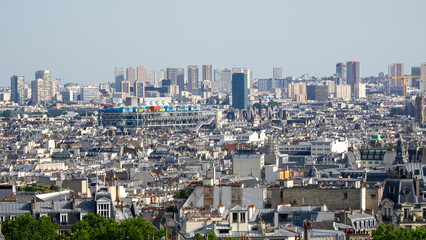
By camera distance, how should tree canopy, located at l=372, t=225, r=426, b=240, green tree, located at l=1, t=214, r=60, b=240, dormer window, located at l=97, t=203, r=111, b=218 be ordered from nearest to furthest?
tree canopy, located at l=372, t=225, r=426, b=240 → green tree, located at l=1, t=214, r=60, b=240 → dormer window, located at l=97, t=203, r=111, b=218

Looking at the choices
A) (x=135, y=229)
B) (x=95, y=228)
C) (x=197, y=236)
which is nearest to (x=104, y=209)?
(x=95, y=228)

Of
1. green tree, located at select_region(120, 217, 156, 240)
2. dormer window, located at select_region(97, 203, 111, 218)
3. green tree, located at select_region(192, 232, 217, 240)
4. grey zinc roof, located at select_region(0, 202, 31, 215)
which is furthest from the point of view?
grey zinc roof, located at select_region(0, 202, 31, 215)

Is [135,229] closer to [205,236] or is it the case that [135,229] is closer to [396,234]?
[205,236]

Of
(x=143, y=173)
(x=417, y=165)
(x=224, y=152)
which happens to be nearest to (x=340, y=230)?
(x=417, y=165)

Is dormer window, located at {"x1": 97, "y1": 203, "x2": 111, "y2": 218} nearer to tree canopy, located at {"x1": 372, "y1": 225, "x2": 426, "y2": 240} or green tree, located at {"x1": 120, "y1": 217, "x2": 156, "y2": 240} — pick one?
green tree, located at {"x1": 120, "y1": 217, "x2": 156, "y2": 240}

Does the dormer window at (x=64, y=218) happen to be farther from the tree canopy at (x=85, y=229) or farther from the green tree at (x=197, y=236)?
the green tree at (x=197, y=236)

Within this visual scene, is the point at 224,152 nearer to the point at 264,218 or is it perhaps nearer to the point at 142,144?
the point at 142,144

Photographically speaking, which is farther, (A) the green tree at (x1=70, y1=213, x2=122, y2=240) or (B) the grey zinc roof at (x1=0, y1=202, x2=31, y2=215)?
(B) the grey zinc roof at (x1=0, y1=202, x2=31, y2=215)

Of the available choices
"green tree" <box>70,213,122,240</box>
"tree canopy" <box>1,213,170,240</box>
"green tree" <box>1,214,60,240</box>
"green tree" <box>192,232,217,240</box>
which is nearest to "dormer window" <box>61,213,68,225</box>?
"green tree" <box>70,213,122,240</box>
